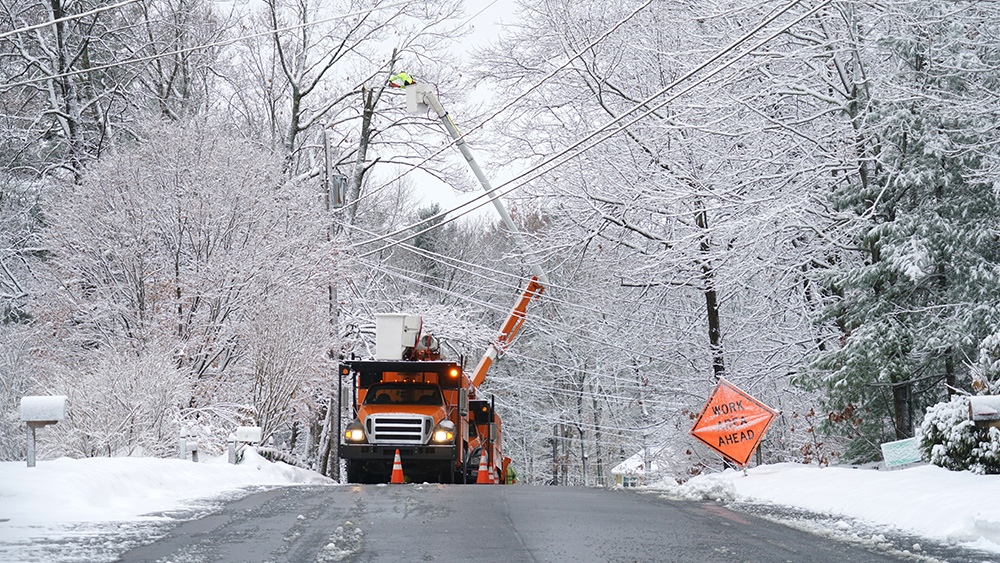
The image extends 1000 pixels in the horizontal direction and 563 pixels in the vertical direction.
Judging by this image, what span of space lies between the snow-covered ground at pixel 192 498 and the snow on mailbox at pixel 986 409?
2.03ft

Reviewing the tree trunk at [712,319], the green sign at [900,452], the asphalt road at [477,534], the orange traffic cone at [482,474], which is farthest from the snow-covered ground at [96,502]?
the tree trunk at [712,319]

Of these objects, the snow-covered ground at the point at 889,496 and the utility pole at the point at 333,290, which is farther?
the utility pole at the point at 333,290

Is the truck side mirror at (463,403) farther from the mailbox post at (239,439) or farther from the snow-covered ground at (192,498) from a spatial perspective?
the snow-covered ground at (192,498)

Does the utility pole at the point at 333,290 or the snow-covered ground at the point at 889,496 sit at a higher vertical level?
the utility pole at the point at 333,290

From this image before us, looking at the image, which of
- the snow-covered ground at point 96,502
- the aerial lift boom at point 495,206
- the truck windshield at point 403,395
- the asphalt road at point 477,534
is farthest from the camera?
the aerial lift boom at point 495,206

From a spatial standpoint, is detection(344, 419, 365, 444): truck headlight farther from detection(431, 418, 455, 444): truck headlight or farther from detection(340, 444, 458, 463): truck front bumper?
detection(431, 418, 455, 444): truck headlight

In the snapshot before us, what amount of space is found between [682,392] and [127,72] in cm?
1992

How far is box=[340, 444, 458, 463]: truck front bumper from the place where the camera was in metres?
17.2

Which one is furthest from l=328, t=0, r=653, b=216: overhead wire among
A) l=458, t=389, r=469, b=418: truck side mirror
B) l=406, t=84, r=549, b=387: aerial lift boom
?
l=458, t=389, r=469, b=418: truck side mirror

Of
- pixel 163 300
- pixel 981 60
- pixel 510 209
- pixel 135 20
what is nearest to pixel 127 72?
pixel 135 20

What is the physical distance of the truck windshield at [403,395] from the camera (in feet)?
58.5

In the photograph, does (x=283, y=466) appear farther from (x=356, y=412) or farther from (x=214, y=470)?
(x=214, y=470)

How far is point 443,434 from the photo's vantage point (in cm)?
1734

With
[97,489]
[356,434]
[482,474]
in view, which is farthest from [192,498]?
[482,474]
